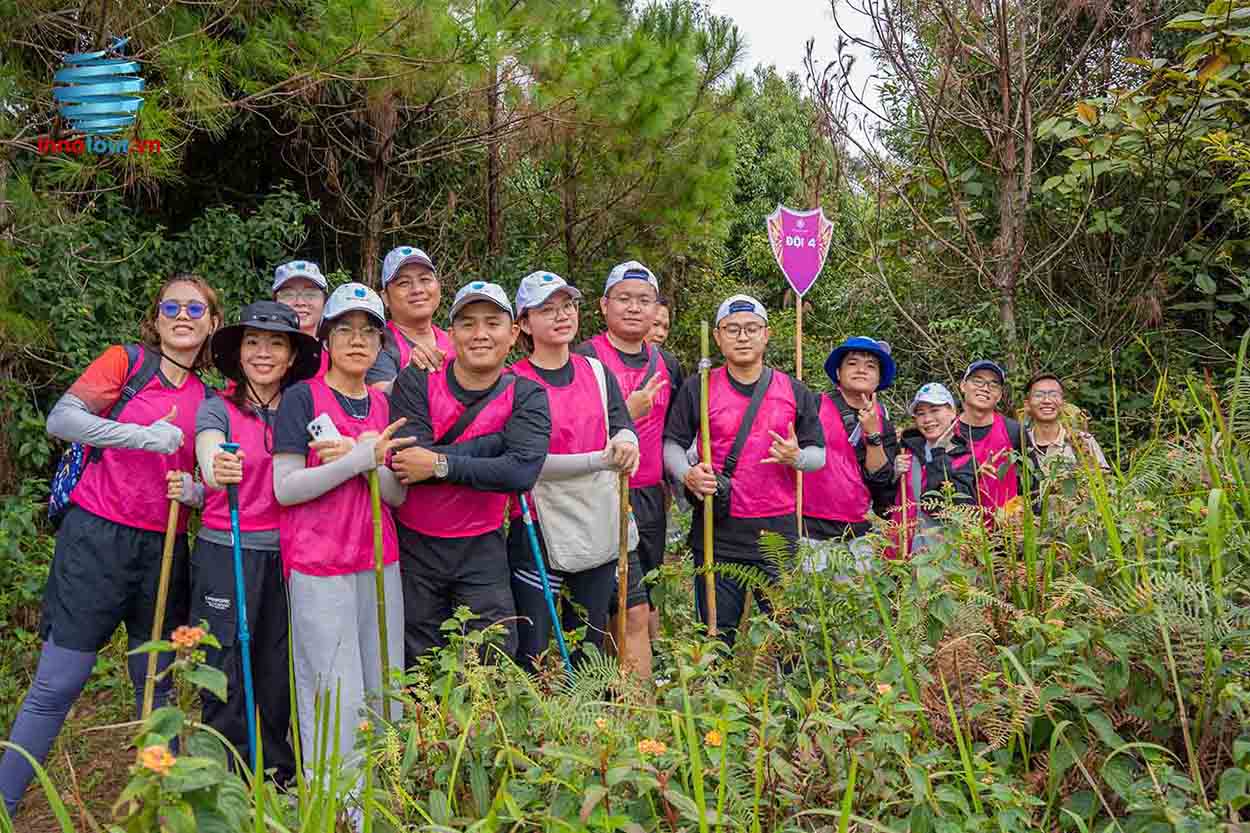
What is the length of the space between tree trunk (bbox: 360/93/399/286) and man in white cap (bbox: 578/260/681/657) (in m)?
4.67

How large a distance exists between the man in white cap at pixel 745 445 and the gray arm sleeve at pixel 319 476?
4.79ft

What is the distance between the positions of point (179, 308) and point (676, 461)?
6.64 ft

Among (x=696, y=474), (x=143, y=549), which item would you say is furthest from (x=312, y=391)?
(x=696, y=474)

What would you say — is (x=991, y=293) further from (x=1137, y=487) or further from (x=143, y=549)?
(x=143, y=549)

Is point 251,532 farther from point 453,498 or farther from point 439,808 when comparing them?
point 439,808

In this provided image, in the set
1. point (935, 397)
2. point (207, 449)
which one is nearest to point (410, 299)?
point (207, 449)

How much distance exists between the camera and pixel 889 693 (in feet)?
6.92

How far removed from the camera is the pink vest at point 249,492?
11.4 feet

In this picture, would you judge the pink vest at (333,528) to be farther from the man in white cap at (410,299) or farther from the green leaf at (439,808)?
the green leaf at (439,808)

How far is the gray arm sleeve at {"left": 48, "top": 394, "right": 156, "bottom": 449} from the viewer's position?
3342 mm

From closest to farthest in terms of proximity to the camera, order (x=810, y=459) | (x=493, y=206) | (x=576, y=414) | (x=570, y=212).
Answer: (x=576, y=414)
(x=810, y=459)
(x=493, y=206)
(x=570, y=212)

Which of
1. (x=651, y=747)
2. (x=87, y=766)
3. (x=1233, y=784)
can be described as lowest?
(x=87, y=766)

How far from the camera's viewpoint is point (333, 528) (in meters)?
3.27

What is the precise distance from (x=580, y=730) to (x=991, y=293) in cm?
658
